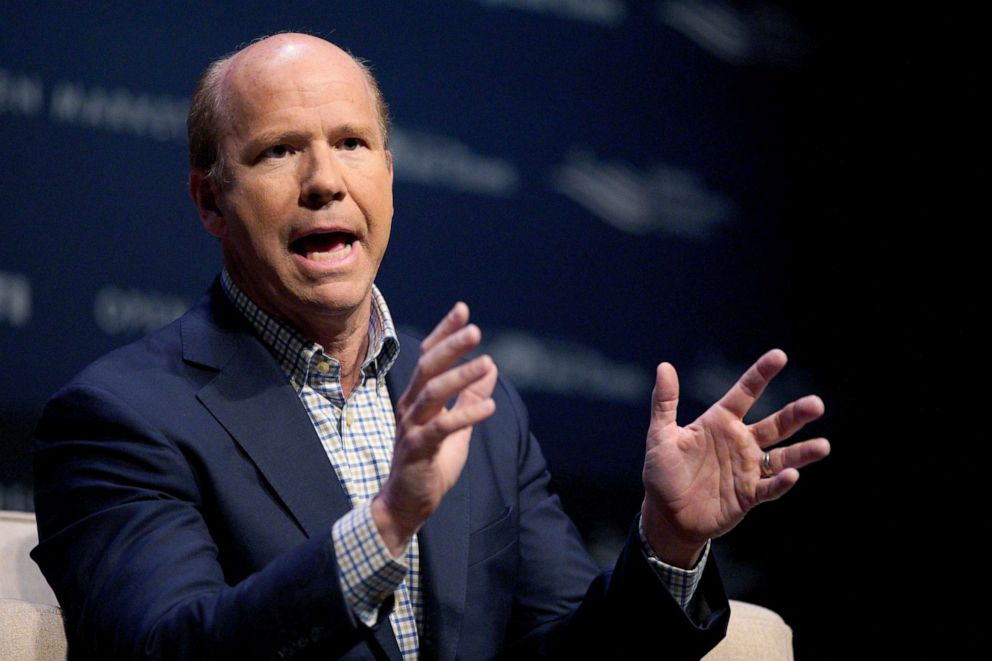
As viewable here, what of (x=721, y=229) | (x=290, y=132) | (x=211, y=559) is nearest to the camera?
→ (x=211, y=559)

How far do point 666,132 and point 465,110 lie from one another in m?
0.41

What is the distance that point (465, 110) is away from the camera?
2254mm

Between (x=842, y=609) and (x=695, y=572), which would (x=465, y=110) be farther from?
(x=842, y=609)

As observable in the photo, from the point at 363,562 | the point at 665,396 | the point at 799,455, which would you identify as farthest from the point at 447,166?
the point at 363,562

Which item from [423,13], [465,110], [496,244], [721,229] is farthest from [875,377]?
[423,13]

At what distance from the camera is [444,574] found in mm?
1531

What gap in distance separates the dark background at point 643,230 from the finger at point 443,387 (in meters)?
1.12

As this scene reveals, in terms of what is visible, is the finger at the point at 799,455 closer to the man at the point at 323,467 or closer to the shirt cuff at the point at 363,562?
the man at the point at 323,467

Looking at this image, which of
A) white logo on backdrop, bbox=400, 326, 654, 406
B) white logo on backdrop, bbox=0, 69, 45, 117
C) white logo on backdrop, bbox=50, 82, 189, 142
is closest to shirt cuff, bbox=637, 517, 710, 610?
white logo on backdrop, bbox=400, 326, 654, 406

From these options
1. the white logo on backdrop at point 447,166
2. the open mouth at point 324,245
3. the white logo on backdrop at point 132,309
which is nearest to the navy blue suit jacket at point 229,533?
the open mouth at point 324,245

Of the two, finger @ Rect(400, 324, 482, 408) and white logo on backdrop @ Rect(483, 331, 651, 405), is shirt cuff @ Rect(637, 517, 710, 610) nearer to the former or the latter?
finger @ Rect(400, 324, 482, 408)

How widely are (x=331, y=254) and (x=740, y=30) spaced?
46.9 inches

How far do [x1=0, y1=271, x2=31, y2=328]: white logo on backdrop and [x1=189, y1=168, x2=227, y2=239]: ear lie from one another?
1.84 ft

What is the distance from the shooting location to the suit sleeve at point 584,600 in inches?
56.2
